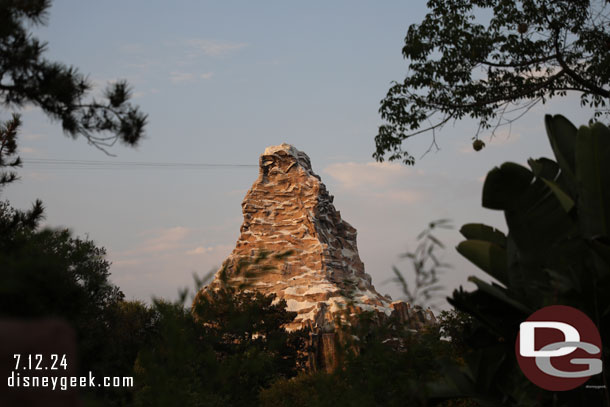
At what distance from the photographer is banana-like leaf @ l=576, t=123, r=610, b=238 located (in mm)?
5762

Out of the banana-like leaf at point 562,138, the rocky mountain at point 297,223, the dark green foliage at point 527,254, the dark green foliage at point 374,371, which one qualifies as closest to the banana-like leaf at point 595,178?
the dark green foliage at point 527,254

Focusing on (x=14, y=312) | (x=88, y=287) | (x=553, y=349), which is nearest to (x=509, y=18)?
(x=553, y=349)

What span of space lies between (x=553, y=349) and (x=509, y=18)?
411 inches

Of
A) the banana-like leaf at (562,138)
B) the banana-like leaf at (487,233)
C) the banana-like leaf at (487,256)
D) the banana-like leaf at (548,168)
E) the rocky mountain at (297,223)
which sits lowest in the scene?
the banana-like leaf at (487,256)

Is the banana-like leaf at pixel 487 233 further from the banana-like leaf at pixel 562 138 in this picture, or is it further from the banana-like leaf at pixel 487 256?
the banana-like leaf at pixel 562 138

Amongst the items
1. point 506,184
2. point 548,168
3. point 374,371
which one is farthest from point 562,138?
point 374,371

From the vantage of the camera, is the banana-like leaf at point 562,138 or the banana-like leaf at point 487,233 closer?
the banana-like leaf at point 562,138

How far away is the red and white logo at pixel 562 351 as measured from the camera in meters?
5.15

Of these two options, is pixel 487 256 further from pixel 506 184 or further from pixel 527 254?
pixel 506 184

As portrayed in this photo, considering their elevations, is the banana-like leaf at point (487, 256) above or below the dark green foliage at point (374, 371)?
above

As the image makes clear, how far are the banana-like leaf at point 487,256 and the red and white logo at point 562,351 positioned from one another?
36.4 inches

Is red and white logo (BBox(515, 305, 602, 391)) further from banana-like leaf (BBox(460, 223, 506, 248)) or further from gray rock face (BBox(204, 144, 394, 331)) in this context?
gray rock face (BBox(204, 144, 394, 331))

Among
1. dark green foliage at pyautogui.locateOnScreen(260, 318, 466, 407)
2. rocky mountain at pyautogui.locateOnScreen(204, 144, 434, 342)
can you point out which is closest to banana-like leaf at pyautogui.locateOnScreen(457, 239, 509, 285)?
dark green foliage at pyautogui.locateOnScreen(260, 318, 466, 407)

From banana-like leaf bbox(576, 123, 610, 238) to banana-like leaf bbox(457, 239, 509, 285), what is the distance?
828 millimetres
